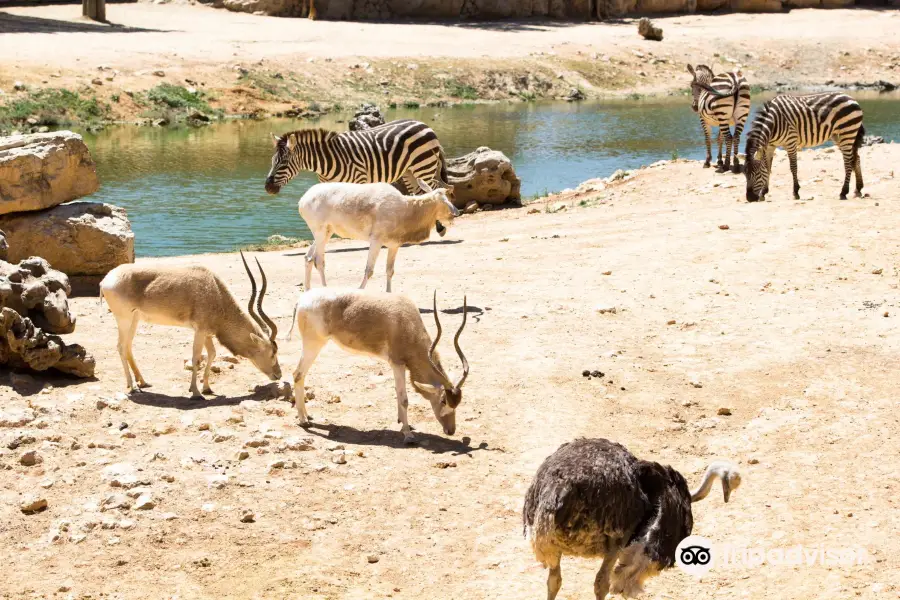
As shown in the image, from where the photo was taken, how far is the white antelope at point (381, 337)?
880 centimetres

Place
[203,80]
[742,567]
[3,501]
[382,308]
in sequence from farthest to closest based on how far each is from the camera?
1. [203,80]
2. [382,308]
3. [3,501]
4. [742,567]

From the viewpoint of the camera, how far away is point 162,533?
23.5 ft

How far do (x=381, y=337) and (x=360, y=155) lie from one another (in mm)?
9265

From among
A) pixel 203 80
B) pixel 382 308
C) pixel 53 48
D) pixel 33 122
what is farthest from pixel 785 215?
pixel 53 48

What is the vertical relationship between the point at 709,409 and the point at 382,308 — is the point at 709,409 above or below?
below

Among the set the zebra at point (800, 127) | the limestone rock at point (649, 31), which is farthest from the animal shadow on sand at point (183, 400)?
the limestone rock at point (649, 31)

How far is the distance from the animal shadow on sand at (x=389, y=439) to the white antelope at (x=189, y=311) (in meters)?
1.11

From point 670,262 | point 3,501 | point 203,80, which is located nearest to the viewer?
point 3,501

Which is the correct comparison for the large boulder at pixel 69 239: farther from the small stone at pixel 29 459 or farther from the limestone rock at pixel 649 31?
the limestone rock at pixel 649 31

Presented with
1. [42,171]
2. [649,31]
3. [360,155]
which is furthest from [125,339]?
[649,31]

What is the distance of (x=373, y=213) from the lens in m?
12.8

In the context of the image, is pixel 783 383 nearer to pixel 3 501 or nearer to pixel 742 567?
pixel 742 567

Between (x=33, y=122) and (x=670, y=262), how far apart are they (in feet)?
76.8

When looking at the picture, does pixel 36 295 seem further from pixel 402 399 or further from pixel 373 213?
pixel 373 213
